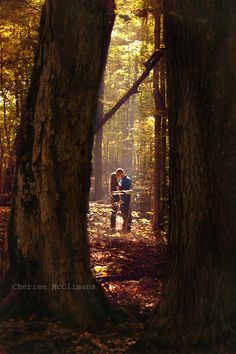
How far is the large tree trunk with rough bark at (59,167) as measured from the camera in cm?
548

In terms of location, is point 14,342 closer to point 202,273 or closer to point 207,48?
point 202,273

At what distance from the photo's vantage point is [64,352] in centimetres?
495

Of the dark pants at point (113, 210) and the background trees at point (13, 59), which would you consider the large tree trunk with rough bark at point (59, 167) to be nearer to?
the dark pants at point (113, 210)

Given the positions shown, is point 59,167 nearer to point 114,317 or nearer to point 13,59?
point 114,317

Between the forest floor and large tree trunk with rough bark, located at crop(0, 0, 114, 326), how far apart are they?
220mm

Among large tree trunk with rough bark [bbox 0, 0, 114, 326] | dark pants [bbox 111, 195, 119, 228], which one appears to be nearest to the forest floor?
large tree trunk with rough bark [bbox 0, 0, 114, 326]

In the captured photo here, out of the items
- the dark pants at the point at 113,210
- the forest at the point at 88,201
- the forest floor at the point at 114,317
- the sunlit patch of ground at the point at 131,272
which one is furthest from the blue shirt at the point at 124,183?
the forest at the point at 88,201

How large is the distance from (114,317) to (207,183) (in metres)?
2.26

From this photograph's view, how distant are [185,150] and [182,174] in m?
0.24

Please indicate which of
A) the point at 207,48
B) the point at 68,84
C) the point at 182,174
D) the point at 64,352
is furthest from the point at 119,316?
the point at 207,48

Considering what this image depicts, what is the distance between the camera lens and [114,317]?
5770 millimetres

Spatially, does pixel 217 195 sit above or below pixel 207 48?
below

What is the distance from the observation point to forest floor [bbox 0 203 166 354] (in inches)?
199

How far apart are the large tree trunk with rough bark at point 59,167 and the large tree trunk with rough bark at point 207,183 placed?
1334 mm
